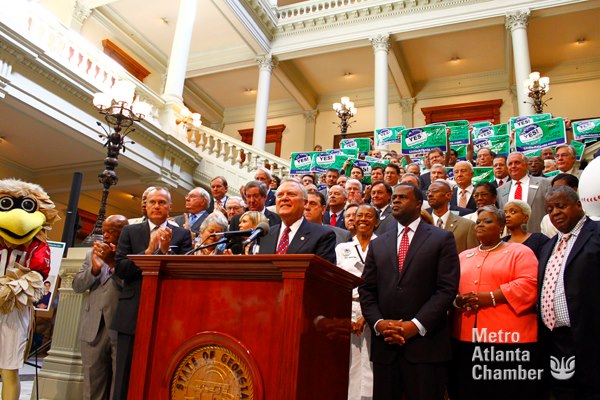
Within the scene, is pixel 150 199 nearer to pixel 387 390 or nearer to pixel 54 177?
pixel 387 390

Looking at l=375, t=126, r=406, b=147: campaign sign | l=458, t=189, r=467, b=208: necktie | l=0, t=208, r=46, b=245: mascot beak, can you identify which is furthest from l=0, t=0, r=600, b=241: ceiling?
l=458, t=189, r=467, b=208: necktie

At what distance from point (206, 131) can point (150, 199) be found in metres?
8.56

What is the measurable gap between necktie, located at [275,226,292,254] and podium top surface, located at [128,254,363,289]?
70 centimetres

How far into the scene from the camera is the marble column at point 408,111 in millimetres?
16266

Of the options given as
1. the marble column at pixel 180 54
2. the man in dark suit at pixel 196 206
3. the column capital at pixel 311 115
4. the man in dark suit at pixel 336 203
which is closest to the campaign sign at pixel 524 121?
the man in dark suit at pixel 336 203

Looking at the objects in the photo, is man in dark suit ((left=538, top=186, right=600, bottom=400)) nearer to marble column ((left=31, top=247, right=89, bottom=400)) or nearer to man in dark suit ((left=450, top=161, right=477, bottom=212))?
man in dark suit ((left=450, top=161, right=477, bottom=212))

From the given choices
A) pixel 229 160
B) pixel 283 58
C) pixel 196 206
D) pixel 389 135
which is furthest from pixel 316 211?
pixel 283 58

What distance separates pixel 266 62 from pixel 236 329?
1379 centimetres

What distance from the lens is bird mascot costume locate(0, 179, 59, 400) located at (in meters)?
2.99

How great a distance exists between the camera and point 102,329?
11.6 ft

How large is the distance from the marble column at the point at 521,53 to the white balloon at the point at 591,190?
957cm

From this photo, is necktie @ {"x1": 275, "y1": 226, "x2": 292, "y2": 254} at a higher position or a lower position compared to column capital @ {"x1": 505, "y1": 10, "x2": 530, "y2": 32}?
lower

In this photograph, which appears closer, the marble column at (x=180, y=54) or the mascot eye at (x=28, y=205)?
the mascot eye at (x=28, y=205)

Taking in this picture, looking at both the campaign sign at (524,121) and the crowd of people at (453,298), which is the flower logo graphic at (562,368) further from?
the campaign sign at (524,121)
